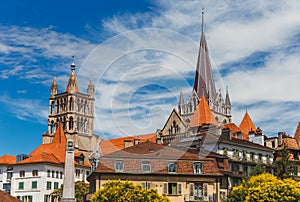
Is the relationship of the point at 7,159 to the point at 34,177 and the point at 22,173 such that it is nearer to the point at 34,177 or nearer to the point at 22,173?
the point at 22,173

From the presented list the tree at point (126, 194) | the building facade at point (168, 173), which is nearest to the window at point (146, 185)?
the building facade at point (168, 173)

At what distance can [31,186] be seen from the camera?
9406cm

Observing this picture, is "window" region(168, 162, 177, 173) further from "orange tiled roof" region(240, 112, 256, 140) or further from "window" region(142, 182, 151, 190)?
"orange tiled roof" region(240, 112, 256, 140)

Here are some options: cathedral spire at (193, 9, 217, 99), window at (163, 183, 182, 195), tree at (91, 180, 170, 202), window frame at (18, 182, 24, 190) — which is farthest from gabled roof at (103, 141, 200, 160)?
cathedral spire at (193, 9, 217, 99)

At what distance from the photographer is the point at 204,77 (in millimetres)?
151125

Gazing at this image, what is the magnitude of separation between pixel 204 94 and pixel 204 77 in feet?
22.7

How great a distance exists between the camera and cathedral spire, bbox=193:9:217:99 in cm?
14680

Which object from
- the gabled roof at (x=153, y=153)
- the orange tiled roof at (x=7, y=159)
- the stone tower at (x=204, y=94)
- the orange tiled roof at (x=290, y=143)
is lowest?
the gabled roof at (x=153, y=153)

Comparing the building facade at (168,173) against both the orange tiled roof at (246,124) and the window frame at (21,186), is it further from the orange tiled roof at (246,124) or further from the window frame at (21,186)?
the orange tiled roof at (246,124)

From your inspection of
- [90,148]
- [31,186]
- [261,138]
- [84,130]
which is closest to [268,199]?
[261,138]

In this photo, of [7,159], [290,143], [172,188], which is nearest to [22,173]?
[7,159]

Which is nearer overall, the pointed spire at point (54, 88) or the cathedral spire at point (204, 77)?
the cathedral spire at point (204, 77)

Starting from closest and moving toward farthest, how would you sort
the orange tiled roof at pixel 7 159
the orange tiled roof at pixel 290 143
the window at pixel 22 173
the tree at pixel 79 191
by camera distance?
the tree at pixel 79 191 → the orange tiled roof at pixel 290 143 → the window at pixel 22 173 → the orange tiled roof at pixel 7 159

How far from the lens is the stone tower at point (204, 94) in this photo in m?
148
